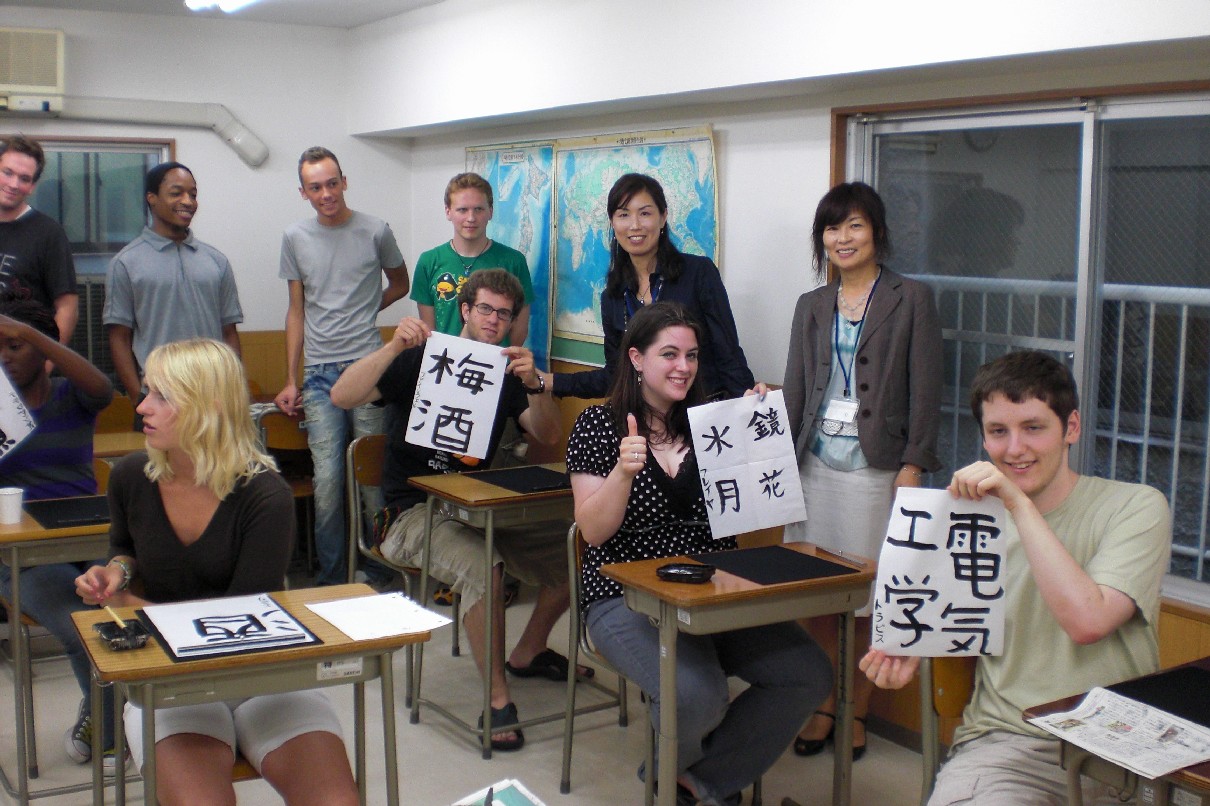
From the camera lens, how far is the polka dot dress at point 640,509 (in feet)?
10.2

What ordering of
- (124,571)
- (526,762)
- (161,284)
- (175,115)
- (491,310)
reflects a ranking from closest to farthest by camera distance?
(124,571)
(526,762)
(491,310)
(161,284)
(175,115)

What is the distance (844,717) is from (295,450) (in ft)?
11.0

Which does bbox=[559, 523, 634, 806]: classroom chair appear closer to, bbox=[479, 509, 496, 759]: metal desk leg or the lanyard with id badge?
bbox=[479, 509, 496, 759]: metal desk leg

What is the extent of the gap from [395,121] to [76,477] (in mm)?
3027

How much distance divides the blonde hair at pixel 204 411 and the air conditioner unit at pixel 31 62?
3621mm

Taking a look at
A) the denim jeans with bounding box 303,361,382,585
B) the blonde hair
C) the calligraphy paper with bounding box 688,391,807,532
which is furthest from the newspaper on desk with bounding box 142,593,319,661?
the denim jeans with bounding box 303,361,382,585

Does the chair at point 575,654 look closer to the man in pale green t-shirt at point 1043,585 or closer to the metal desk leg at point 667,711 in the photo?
the metal desk leg at point 667,711

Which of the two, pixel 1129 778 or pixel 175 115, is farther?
pixel 175 115

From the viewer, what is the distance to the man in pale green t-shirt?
6.88ft

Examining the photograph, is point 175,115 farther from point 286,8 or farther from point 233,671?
point 233,671

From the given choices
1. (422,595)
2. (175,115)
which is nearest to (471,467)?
(422,595)

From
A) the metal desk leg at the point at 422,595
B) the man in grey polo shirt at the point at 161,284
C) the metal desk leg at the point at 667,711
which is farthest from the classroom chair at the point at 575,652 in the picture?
the man in grey polo shirt at the point at 161,284

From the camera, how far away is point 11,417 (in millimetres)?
3443

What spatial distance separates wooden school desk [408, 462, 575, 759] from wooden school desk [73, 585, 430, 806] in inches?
49.4
